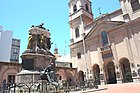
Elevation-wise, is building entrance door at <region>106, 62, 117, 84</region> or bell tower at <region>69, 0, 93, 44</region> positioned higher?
bell tower at <region>69, 0, 93, 44</region>

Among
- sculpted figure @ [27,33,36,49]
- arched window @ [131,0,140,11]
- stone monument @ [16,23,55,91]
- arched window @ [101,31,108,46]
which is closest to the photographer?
stone monument @ [16,23,55,91]

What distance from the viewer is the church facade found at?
936 inches

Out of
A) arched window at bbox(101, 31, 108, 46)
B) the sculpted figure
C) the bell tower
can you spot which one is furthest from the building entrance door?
the sculpted figure

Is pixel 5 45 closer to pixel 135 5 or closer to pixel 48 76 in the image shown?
pixel 48 76

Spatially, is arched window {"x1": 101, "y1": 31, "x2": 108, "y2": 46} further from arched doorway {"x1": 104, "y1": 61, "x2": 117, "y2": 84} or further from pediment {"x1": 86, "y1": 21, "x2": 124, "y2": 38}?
arched doorway {"x1": 104, "y1": 61, "x2": 117, "y2": 84}

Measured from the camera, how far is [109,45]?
27.1 metres

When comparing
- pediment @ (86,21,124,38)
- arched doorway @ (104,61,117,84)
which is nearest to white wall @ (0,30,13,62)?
pediment @ (86,21,124,38)

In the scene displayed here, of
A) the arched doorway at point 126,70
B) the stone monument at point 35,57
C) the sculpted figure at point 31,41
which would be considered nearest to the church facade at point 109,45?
the arched doorway at point 126,70

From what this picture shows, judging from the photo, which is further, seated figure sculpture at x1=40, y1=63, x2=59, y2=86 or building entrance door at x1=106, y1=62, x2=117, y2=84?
building entrance door at x1=106, y1=62, x2=117, y2=84

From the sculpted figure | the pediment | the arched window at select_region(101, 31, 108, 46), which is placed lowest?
the sculpted figure

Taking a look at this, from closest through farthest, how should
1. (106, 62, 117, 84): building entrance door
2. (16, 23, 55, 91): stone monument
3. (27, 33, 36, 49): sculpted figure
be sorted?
1. (16, 23, 55, 91): stone monument
2. (27, 33, 36, 49): sculpted figure
3. (106, 62, 117, 84): building entrance door

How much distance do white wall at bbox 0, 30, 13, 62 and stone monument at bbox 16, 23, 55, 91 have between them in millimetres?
35887

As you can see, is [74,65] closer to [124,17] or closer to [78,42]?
[78,42]

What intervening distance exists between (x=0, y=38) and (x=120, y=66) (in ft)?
130
